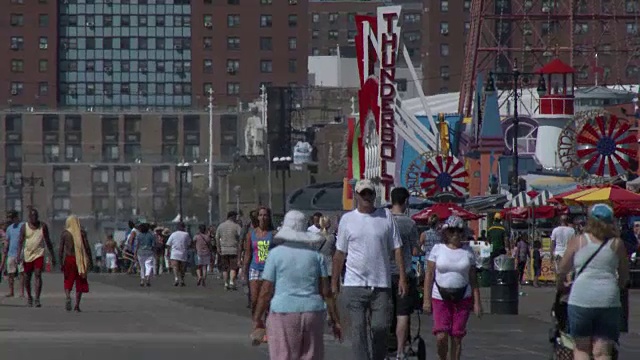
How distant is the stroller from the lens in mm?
15469

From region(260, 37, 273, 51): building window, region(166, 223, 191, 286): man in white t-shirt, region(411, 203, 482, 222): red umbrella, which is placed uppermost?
region(260, 37, 273, 51): building window

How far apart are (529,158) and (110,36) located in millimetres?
115971

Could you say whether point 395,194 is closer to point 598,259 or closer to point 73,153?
point 598,259

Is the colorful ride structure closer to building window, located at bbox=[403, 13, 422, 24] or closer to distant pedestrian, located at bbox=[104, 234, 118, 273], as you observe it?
distant pedestrian, located at bbox=[104, 234, 118, 273]

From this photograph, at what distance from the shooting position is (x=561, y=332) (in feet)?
51.4

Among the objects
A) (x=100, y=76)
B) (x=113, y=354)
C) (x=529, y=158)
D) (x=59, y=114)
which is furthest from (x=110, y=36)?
(x=113, y=354)

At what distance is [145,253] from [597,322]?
101 ft

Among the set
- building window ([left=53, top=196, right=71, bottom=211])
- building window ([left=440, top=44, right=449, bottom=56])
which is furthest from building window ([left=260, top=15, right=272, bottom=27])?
building window ([left=53, top=196, right=71, bottom=211])

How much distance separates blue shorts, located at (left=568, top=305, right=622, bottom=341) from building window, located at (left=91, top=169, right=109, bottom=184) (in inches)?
5741

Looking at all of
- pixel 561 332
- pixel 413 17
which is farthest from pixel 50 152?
pixel 561 332

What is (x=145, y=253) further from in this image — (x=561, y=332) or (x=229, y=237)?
(x=561, y=332)

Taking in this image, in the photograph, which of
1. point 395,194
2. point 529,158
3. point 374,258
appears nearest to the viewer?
point 374,258

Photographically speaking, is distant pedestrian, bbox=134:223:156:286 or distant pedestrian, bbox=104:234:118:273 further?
distant pedestrian, bbox=104:234:118:273

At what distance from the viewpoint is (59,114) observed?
164 metres
